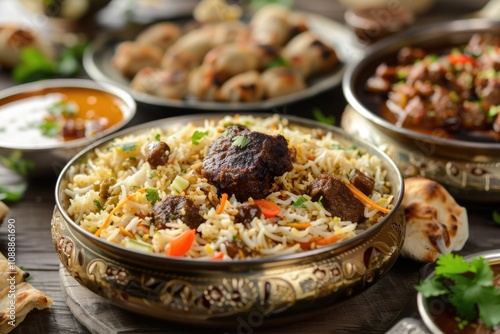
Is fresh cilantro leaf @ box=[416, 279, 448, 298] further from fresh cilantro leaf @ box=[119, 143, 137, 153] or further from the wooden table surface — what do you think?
fresh cilantro leaf @ box=[119, 143, 137, 153]

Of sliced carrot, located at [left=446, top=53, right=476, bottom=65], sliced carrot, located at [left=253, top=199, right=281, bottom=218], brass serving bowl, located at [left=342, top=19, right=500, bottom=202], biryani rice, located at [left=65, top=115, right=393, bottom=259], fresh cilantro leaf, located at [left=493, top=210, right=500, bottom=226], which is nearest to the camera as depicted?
biryani rice, located at [left=65, top=115, right=393, bottom=259]

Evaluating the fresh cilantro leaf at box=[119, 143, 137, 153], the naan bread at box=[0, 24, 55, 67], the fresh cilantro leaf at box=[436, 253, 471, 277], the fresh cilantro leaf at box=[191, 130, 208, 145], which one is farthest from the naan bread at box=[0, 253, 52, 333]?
the naan bread at box=[0, 24, 55, 67]

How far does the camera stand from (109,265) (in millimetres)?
3016

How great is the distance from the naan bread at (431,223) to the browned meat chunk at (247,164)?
0.85 metres

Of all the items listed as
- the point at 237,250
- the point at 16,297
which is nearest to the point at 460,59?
the point at 237,250

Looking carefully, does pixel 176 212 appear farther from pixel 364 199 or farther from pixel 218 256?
pixel 364 199

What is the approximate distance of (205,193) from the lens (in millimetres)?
3355

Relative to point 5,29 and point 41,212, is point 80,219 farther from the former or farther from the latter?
point 5,29

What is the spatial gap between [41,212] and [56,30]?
11.8 ft

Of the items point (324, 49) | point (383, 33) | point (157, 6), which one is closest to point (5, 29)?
point (157, 6)

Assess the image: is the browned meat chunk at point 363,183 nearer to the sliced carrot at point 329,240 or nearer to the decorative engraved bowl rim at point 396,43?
the sliced carrot at point 329,240

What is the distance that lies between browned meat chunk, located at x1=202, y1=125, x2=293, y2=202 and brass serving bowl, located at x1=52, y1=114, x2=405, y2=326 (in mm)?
533

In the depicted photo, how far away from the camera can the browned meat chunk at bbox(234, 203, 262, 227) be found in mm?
3141

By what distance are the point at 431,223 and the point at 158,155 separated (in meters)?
1.58
